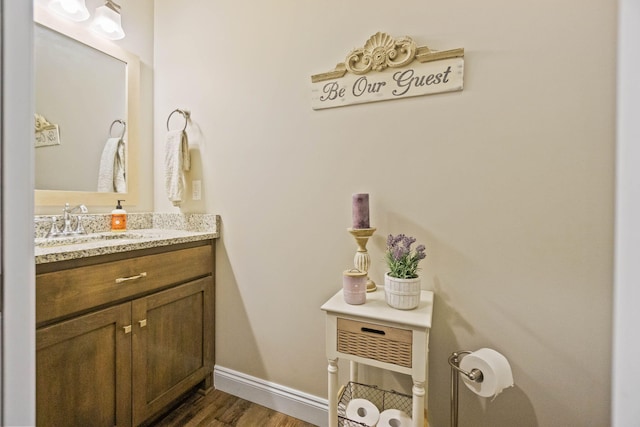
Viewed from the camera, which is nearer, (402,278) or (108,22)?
(402,278)

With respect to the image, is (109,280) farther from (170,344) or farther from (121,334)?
(170,344)

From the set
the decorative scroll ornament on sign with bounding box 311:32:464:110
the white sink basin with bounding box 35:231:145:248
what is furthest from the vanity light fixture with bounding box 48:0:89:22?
the decorative scroll ornament on sign with bounding box 311:32:464:110

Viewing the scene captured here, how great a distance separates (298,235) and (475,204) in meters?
0.85

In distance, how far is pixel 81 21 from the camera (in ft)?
5.38

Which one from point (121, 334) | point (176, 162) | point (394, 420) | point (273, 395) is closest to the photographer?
point (394, 420)

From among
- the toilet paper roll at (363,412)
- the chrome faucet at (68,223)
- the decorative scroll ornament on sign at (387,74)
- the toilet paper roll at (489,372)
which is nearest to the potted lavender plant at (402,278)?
the toilet paper roll at (489,372)

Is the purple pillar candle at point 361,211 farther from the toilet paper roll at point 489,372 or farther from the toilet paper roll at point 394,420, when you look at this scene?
the toilet paper roll at point 394,420

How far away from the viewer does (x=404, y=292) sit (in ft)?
3.62

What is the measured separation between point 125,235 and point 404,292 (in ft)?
5.02

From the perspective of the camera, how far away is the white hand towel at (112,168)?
1788 mm

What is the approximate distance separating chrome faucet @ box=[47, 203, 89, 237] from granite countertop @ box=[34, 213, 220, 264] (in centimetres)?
3

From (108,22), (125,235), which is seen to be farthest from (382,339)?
(108,22)

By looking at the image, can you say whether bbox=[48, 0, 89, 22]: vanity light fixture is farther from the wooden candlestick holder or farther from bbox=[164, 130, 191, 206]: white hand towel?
the wooden candlestick holder

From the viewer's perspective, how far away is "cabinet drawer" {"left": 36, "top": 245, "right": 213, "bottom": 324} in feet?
3.39
